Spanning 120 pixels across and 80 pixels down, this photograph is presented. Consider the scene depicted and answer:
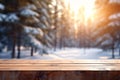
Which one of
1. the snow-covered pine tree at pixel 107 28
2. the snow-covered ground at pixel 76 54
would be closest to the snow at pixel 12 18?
the snow-covered ground at pixel 76 54

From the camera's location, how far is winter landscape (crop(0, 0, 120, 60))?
2.05 meters

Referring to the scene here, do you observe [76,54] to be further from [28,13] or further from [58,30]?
[28,13]

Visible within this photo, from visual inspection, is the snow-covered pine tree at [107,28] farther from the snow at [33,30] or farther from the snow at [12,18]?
the snow at [12,18]

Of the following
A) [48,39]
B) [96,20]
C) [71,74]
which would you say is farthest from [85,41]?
[71,74]

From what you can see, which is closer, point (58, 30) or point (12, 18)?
point (12, 18)

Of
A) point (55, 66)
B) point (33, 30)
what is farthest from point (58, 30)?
point (55, 66)

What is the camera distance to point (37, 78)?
2.94 feet

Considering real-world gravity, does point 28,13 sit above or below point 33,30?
above

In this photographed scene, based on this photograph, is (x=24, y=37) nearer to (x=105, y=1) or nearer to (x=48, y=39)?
(x=48, y=39)

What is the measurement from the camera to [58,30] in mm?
2145

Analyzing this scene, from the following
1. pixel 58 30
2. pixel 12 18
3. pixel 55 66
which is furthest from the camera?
pixel 58 30

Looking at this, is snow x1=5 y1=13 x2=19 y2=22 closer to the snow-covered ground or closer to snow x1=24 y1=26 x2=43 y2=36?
snow x1=24 y1=26 x2=43 y2=36

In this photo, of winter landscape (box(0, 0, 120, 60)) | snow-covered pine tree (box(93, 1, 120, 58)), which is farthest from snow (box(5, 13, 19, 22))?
snow-covered pine tree (box(93, 1, 120, 58))

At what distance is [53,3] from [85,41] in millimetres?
516
